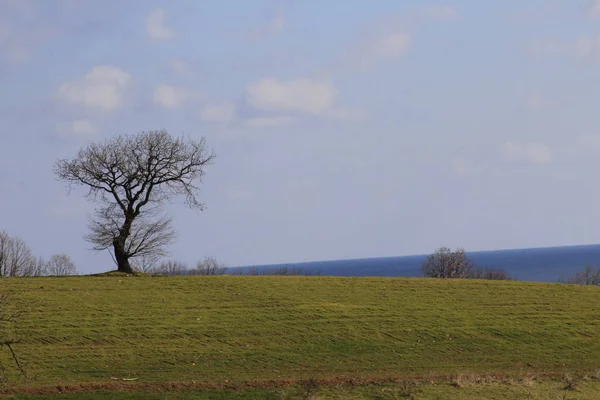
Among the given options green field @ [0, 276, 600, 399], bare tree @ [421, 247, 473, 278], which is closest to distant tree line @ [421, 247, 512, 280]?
bare tree @ [421, 247, 473, 278]

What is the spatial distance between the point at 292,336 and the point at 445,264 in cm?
9137

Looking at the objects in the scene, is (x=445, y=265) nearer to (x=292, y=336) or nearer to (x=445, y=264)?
(x=445, y=264)

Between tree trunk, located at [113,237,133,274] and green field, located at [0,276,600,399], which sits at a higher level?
tree trunk, located at [113,237,133,274]

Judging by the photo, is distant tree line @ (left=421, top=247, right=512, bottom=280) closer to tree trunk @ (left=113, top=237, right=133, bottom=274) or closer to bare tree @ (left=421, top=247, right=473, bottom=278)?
bare tree @ (left=421, top=247, right=473, bottom=278)

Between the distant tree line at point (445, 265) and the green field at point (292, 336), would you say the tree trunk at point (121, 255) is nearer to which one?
the green field at point (292, 336)

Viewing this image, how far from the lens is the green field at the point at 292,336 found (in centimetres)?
2712

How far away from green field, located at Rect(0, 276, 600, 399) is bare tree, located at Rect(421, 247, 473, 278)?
240ft

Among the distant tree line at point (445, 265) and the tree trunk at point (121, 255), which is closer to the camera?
the tree trunk at point (121, 255)

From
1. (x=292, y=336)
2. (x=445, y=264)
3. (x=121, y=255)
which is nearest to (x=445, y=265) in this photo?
(x=445, y=264)

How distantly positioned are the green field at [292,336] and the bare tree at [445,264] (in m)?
73.0

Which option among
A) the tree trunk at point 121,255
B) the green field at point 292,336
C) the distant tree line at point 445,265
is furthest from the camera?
the distant tree line at point 445,265

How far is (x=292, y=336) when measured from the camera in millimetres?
34344

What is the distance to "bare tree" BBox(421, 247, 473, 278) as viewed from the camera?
121000 millimetres

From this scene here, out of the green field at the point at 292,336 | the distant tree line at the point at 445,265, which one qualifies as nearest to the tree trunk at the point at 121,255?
the green field at the point at 292,336
